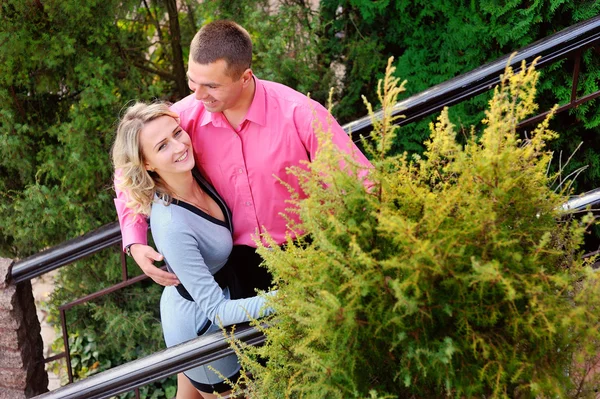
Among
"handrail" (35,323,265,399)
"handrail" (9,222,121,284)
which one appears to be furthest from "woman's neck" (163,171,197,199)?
"handrail" (9,222,121,284)

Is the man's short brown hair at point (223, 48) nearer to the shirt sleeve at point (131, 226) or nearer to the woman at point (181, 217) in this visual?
the woman at point (181, 217)

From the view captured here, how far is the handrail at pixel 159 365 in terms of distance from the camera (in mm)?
2396

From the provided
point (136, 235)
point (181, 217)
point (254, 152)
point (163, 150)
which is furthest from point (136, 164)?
point (254, 152)

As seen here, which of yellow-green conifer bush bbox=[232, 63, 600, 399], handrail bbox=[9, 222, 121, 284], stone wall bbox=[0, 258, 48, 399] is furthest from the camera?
stone wall bbox=[0, 258, 48, 399]

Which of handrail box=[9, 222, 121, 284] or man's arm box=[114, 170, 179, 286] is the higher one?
man's arm box=[114, 170, 179, 286]

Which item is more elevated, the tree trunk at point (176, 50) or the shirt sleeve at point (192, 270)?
the tree trunk at point (176, 50)

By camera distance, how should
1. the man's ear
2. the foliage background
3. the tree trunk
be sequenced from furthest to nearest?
1. the tree trunk
2. the foliage background
3. the man's ear

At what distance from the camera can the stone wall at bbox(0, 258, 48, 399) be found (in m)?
3.73

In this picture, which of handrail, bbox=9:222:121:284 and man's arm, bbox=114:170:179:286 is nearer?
man's arm, bbox=114:170:179:286

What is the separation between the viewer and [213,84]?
8.84ft

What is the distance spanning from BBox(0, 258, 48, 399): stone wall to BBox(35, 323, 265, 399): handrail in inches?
44.4

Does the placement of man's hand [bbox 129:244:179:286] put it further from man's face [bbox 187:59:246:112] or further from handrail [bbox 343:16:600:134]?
handrail [bbox 343:16:600:134]

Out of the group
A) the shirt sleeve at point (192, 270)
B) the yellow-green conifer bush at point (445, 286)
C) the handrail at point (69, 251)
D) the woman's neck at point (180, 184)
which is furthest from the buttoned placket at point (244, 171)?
the yellow-green conifer bush at point (445, 286)

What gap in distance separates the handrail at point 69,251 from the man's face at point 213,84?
38.9 inches
